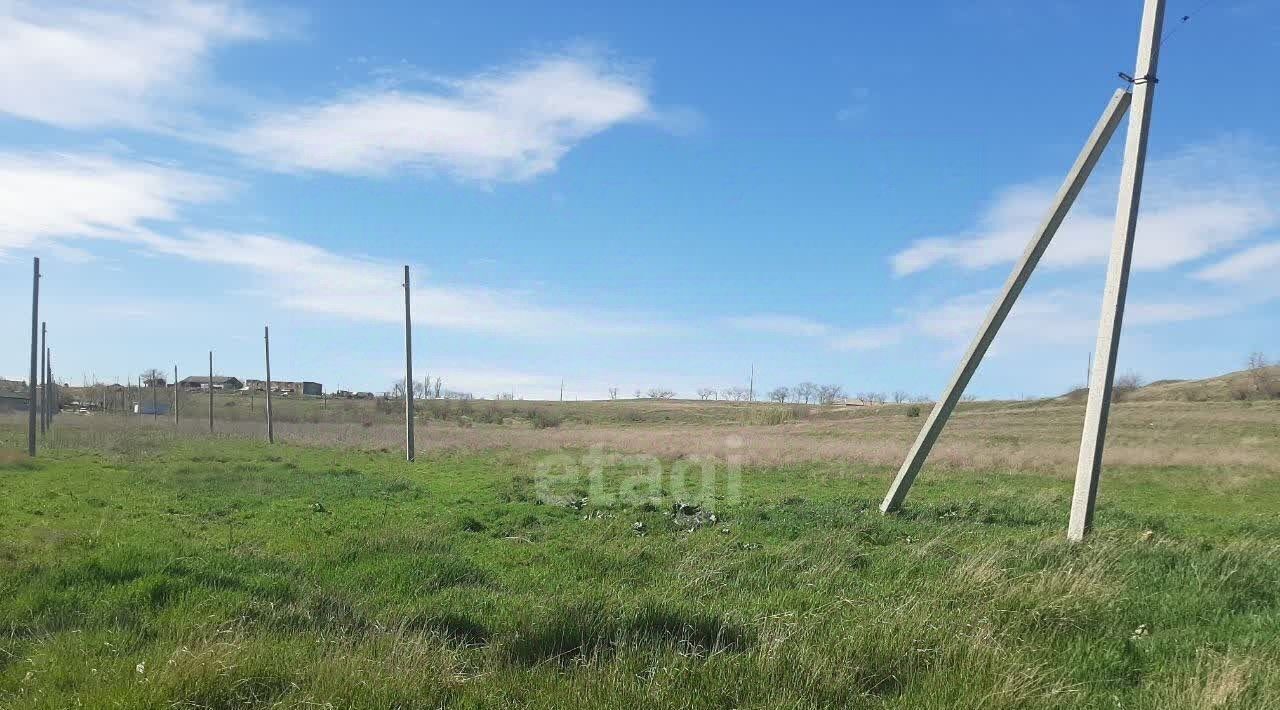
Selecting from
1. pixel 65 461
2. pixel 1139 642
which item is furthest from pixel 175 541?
pixel 65 461

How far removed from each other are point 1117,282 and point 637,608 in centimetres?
712

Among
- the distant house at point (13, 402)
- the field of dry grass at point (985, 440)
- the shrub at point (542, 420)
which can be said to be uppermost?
the distant house at point (13, 402)

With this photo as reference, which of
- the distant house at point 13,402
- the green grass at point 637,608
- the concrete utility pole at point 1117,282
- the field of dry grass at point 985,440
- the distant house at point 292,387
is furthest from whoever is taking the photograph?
the distant house at point 292,387

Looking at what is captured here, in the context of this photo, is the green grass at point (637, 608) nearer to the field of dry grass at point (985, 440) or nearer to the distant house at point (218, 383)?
the field of dry grass at point (985, 440)

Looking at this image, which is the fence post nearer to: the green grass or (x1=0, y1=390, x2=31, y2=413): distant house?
the green grass

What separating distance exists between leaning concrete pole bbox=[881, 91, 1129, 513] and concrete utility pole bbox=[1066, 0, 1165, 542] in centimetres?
63

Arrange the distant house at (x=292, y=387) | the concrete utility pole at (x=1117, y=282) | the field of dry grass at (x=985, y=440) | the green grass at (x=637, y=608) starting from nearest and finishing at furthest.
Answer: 1. the green grass at (x=637, y=608)
2. the concrete utility pole at (x=1117, y=282)
3. the field of dry grass at (x=985, y=440)
4. the distant house at (x=292, y=387)

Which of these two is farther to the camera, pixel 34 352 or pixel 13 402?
pixel 13 402

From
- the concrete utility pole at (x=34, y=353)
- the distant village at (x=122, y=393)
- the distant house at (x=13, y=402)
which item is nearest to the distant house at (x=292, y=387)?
the distant village at (x=122, y=393)

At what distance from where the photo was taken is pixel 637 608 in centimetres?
733

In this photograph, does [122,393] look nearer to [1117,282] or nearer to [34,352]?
[34,352]

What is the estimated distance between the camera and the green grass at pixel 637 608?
5223mm

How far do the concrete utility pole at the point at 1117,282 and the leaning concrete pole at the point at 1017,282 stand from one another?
0.63m

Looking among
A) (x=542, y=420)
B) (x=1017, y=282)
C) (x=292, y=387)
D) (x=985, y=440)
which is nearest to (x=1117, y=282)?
(x=1017, y=282)
